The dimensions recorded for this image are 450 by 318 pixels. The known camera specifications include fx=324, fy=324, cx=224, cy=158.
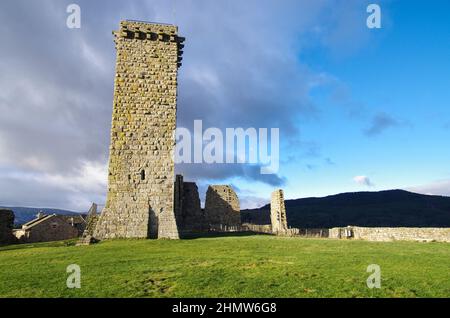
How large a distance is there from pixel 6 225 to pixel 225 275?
23324 millimetres

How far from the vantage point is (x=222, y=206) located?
37.2 meters

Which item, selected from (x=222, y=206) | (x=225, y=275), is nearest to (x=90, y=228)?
(x=225, y=275)

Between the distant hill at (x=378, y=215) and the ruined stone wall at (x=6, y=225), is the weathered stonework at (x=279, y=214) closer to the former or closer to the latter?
the distant hill at (x=378, y=215)

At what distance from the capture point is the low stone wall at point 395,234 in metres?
20.7

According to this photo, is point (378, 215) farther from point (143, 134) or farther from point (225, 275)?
point (225, 275)

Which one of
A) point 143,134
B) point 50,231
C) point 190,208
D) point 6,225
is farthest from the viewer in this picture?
point 190,208

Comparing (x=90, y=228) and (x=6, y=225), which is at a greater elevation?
(x=90, y=228)

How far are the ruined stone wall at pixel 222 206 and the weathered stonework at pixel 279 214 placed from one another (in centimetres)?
496

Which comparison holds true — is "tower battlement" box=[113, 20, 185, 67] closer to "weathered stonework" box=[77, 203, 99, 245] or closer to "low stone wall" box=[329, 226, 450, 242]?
"weathered stonework" box=[77, 203, 99, 245]

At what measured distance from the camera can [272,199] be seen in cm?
3522

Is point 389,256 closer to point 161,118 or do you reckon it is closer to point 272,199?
point 161,118

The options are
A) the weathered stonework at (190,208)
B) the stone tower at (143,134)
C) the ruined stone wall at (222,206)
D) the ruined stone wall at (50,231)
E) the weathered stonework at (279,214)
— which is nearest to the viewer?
the stone tower at (143,134)

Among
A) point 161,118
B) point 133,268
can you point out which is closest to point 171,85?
point 161,118

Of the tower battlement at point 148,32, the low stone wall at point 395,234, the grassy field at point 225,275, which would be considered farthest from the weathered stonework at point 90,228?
the low stone wall at point 395,234
